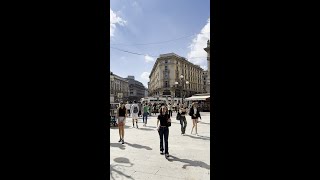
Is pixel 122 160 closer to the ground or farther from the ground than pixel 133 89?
closer to the ground

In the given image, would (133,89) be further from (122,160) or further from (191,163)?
(191,163)

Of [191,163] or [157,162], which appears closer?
[191,163]

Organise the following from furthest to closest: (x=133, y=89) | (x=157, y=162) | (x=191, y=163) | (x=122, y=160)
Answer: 1. (x=133, y=89)
2. (x=122, y=160)
3. (x=157, y=162)
4. (x=191, y=163)

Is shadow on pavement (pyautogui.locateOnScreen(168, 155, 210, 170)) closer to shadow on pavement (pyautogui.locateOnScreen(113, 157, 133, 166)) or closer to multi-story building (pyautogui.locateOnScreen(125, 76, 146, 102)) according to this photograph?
shadow on pavement (pyautogui.locateOnScreen(113, 157, 133, 166))

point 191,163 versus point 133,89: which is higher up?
point 133,89

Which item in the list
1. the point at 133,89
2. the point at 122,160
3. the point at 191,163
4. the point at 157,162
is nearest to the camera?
the point at 191,163

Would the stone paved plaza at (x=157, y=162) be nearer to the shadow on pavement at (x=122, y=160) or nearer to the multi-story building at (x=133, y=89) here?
the shadow on pavement at (x=122, y=160)

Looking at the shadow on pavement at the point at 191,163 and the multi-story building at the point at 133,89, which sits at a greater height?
the multi-story building at the point at 133,89

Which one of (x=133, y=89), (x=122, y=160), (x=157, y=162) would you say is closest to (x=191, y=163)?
(x=157, y=162)

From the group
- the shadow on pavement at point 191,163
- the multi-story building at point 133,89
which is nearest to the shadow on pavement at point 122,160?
the shadow on pavement at point 191,163

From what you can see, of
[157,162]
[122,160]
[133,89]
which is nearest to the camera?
[157,162]
